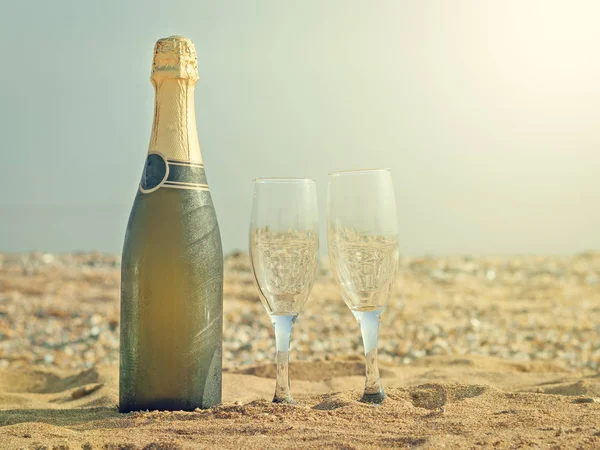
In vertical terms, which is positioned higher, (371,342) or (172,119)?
(172,119)

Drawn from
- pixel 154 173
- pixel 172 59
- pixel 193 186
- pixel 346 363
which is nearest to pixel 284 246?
pixel 193 186

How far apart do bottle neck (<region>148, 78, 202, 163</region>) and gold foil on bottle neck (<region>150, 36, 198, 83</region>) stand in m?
0.03

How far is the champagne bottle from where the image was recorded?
9.50 ft

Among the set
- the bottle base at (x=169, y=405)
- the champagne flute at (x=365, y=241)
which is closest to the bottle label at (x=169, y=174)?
the champagne flute at (x=365, y=241)

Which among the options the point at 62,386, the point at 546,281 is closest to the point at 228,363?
the point at 62,386

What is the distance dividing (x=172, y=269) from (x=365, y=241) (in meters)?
0.88

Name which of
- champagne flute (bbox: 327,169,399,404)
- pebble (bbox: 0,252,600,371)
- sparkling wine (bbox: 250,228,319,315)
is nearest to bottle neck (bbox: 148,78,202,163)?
sparkling wine (bbox: 250,228,319,315)

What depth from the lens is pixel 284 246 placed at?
269cm

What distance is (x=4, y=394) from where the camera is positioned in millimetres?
4285

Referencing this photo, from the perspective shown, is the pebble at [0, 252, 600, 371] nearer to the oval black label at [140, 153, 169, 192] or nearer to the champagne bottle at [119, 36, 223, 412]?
the champagne bottle at [119, 36, 223, 412]

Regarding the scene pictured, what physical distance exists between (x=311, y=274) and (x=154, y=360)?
78 centimetres

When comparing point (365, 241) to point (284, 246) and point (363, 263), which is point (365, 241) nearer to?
point (363, 263)

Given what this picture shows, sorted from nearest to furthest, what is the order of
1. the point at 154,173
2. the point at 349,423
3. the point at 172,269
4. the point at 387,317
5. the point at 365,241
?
the point at 349,423
the point at 365,241
the point at 172,269
the point at 154,173
the point at 387,317

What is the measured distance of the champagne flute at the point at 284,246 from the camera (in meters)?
2.69
